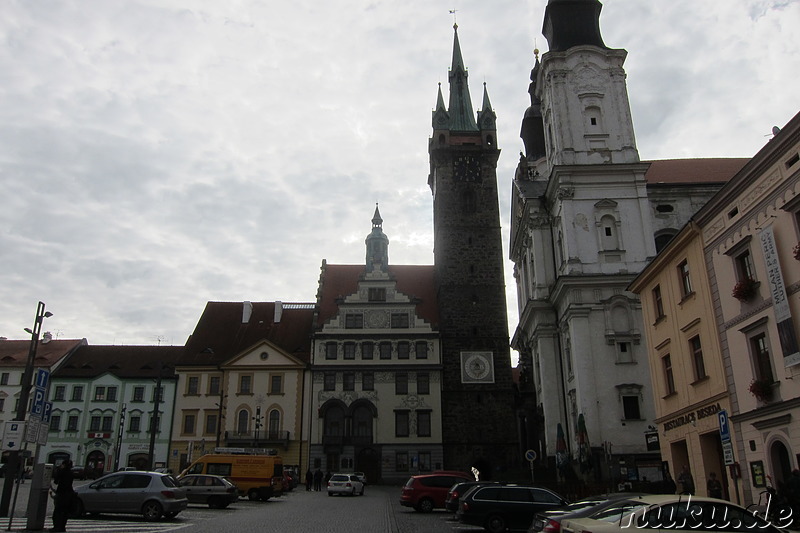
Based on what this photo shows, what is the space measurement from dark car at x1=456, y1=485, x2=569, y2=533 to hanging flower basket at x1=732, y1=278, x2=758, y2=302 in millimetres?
7831

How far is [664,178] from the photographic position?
45.0m

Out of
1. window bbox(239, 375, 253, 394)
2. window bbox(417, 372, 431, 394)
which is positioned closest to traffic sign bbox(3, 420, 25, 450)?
window bbox(239, 375, 253, 394)

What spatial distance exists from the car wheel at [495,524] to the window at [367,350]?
36.7 metres

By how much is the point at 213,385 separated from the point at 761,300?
149 ft

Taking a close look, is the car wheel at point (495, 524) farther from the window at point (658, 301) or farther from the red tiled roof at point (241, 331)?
the red tiled roof at point (241, 331)

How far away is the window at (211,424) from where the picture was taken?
179 ft

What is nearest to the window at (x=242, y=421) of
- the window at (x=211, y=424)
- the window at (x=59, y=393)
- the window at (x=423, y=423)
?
the window at (x=211, y=424)

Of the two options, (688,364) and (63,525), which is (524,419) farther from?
(63,525)

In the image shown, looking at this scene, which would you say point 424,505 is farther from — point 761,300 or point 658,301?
point 761,300

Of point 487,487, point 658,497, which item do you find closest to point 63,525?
point 487,487

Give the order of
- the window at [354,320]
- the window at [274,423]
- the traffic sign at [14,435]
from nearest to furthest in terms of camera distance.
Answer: the traffic sign at [14,435] → the window at [274,423] → the window at [354,320]

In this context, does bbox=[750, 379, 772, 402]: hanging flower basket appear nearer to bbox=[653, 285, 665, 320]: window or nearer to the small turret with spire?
bbox=[653, 285, 665, 320]: window

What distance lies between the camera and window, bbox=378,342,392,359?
55469 mm

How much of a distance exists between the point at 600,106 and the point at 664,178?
668cm
